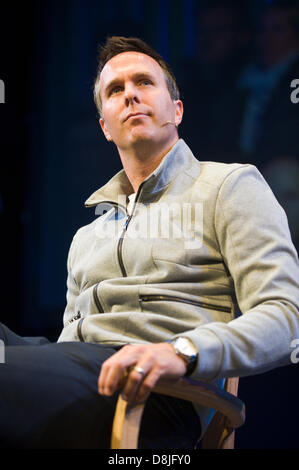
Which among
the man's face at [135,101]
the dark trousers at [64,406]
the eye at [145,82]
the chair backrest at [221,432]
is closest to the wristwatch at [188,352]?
→ the dark trousers at [64,406]

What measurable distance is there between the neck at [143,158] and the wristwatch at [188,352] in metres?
0.77

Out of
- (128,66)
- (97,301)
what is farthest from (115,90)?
(97,301)

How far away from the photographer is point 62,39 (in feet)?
9.98

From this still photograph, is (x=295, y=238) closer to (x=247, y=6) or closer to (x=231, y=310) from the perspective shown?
(x=231, y=310)

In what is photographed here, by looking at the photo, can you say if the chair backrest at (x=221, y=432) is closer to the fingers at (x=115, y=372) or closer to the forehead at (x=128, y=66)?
the fingers at (x=115, y=372)

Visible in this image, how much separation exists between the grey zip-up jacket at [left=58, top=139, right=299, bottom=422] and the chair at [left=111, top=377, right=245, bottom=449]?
0.06 m

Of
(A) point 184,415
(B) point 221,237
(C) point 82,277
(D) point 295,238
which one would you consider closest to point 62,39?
(D) point 295,238

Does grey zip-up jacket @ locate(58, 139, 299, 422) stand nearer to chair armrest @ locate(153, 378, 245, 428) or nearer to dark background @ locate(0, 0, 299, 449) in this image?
chair armrest @ locate(153, 378, 245, 428)

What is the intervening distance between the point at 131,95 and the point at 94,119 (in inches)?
49.6

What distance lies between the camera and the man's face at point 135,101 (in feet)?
5.18

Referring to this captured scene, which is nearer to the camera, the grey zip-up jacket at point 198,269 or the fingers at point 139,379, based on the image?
the fingers at point 139,379

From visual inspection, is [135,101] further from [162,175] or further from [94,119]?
[94,119]

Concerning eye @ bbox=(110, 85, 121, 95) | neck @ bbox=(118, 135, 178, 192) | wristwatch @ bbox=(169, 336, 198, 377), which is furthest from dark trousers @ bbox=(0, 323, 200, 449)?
eye @ bbox=(110, 85, 121, 95)

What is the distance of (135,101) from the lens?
62.6 inches
